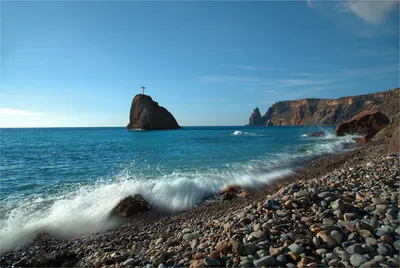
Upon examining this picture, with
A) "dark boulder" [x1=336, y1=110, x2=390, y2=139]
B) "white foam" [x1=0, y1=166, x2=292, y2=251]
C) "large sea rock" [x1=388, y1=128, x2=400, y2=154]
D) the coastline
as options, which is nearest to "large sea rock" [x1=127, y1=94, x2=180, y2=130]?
"dark boulder" [x1=336, y1=110, x2=390, y2=139]

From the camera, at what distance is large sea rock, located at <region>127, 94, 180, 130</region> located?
9525 cm

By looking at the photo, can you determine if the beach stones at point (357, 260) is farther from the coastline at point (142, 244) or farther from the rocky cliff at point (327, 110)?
the rocky cliff at point (327, 110)

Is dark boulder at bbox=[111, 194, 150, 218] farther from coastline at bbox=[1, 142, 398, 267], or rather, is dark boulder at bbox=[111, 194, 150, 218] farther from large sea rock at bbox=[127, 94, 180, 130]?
large sea rock at bbox=[127, 94, 180, 130]

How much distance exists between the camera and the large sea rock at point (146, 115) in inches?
3750

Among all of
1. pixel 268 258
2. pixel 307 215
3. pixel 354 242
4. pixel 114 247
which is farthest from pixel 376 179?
pixel 114 247

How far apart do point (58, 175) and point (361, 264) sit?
47.8 ft

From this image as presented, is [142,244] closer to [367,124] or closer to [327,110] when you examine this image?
[367,124]

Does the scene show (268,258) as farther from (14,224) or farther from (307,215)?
(14,224)

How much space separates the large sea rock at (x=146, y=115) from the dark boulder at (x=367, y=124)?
7190cm

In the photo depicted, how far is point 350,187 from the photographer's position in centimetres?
573

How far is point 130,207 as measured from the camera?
25.0 feet

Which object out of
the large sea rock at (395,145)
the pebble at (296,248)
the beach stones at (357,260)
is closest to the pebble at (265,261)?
the pebble at (296,248)

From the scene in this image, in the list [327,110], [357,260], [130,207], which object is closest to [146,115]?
[130,207]

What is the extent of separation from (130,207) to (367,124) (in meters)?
34.6
